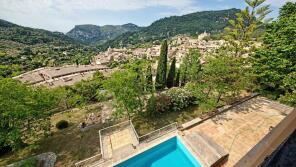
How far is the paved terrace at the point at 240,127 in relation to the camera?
11797 millimetres

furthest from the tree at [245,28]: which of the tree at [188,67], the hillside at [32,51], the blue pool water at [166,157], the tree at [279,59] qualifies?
the hillside at [32,51]

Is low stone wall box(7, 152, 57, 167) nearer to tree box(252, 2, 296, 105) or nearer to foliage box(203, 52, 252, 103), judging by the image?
foliage box(203, 52, 252, 103)

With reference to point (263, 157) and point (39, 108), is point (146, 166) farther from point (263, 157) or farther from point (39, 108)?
point (263, 157)

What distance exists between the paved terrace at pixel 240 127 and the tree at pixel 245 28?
7.33 metres

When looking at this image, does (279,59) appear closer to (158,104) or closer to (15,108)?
(158,104)

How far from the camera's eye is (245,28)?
1991 cm

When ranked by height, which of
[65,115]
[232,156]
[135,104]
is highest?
[135,104]

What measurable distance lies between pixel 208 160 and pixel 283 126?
10313 mm

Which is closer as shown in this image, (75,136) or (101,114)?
(75,136)

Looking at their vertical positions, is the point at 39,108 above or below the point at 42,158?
above

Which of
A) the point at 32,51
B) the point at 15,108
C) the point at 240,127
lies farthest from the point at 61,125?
the point at 32,51

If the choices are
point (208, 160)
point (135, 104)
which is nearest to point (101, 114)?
point (135, 104)

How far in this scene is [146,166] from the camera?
1158 centimetres

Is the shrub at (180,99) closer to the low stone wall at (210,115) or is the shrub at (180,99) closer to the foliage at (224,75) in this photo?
the foliage at (224,75)
